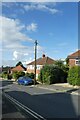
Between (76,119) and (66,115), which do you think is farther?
(66,115)

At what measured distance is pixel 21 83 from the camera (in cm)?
5791

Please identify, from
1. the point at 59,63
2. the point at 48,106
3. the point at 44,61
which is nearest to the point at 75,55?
the point at 59,63

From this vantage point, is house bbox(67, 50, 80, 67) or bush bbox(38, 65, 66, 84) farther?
house bbox(67, 50, 80, 67)

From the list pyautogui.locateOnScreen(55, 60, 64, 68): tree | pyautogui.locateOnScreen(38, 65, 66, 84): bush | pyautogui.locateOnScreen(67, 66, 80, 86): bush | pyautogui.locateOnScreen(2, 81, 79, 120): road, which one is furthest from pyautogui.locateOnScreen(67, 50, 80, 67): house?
pyautogui.locateOnScreen(2, 81, 79, 120): road

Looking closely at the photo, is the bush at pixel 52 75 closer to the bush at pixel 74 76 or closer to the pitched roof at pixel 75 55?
the pitched roof at pixel 75 55

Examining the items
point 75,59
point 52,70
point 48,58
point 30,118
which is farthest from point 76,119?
point 48,58

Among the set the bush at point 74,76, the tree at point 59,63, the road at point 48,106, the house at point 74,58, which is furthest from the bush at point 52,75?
the road at point 48,106

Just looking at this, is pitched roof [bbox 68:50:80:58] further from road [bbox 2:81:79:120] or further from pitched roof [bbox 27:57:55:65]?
road [bbox 2:81:79:120]

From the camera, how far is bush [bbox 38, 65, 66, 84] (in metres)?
54.5

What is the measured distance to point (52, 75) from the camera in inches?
2152

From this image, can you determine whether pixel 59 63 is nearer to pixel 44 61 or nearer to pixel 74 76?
pixel 44 61

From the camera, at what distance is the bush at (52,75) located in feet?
179

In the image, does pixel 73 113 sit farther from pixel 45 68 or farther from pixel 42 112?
pixel 45 68

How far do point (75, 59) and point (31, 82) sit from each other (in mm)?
10384
